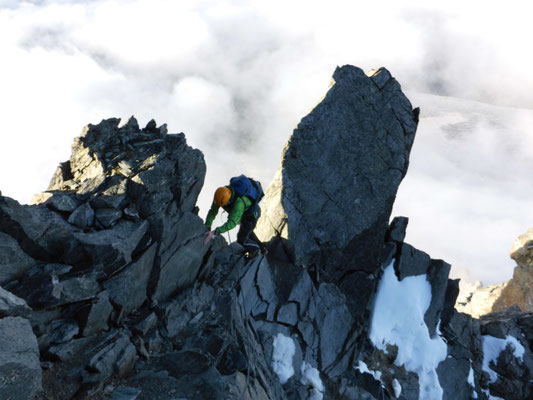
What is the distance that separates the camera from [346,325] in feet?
79.4

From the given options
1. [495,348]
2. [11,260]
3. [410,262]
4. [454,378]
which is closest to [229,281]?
[11,260]

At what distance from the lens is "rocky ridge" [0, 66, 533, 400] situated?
10641mm

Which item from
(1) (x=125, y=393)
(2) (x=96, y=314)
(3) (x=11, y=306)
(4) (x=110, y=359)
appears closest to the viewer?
(3) (x=11, y=306)

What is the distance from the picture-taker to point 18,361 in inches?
312

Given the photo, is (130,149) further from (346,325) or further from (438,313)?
(438,313)

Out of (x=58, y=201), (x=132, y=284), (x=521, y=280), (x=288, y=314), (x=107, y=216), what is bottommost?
(x=132, y=284)

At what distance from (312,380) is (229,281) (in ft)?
28.0

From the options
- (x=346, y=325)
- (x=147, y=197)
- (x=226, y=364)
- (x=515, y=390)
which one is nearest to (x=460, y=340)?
(x=515, y=390)

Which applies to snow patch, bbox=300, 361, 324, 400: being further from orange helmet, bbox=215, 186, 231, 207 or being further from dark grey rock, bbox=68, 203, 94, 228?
dark grey rock, bbox=68, 203, 94, 228

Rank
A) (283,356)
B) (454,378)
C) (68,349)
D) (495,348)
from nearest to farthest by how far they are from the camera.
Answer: (68,349)
(283,356)
(454,378)
(495,348)

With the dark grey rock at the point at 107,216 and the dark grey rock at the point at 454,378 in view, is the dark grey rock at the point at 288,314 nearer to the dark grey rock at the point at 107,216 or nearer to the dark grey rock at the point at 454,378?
the dark grey rock at the point at 107,216

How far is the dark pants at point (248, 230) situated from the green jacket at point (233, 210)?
4.64 feet

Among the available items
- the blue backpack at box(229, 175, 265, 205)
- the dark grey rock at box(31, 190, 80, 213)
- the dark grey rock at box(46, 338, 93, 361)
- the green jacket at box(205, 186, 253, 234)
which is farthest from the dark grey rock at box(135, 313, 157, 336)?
the blue backpack at box(229, 175, 265, 205)

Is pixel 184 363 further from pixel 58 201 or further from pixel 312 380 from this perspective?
pixel 312 380
